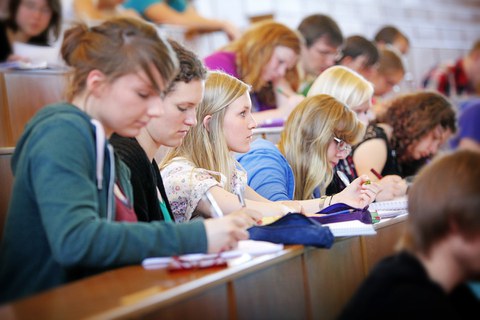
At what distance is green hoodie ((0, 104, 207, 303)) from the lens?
1.26 metres

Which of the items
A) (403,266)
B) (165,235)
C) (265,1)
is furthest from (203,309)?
(265,1)

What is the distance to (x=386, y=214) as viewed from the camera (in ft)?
7.02

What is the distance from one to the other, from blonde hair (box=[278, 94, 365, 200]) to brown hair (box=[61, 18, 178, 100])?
1138 mm

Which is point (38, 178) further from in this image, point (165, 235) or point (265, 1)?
point (265, 1)

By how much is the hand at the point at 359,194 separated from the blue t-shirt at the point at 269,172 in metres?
0.29

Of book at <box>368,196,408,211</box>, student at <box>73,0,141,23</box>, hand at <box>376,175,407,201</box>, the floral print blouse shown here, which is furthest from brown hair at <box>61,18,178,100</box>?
student at <box>73,0,141,23</box>

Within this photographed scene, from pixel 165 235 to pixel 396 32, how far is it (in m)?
4.59

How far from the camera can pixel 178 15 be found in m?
4.16

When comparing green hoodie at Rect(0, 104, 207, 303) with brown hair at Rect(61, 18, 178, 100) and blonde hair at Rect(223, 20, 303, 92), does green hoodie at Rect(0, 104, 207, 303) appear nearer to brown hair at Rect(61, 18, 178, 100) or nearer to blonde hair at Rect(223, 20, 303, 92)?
brown hair at Rect(61, 18, 178, 100)

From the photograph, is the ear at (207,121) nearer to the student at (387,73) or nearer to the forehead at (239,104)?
the forehead at (239,104)

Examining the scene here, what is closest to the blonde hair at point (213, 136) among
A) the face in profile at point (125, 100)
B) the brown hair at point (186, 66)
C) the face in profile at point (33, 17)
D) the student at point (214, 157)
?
the student at point (214, 157)

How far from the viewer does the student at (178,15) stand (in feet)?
13.5

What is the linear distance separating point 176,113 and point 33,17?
1597 mm

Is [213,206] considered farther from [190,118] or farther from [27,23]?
[27,23]
